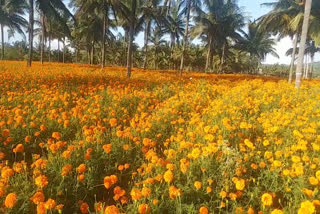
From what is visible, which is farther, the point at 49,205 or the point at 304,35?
the point at 304,35

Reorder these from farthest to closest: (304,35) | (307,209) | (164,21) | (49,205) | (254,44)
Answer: (254,44) → (164,21) → (304,35) → (49,205) → (307,209)

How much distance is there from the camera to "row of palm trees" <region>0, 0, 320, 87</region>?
1705 centimetres

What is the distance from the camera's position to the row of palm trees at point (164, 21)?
17.0 meters

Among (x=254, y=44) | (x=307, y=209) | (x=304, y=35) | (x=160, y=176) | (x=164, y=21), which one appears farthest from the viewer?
(x=254, y=44)

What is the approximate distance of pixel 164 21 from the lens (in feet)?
95.0

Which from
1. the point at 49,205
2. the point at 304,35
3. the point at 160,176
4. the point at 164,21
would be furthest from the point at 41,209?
the point at 164,21

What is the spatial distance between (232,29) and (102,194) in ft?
106

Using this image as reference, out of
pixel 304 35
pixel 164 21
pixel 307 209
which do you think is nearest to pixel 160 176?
pixel 307 209

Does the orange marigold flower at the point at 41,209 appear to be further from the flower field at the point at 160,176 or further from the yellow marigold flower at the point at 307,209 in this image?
the yellow marigold flower at the point at 307,209

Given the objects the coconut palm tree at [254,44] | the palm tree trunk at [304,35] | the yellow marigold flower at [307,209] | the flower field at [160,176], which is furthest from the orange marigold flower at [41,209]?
the coconut palm tree at [254,44]

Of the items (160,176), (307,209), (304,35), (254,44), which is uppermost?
(254,44)

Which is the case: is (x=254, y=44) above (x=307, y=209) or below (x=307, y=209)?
above

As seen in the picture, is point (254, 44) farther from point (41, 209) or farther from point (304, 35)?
point (41, 209)

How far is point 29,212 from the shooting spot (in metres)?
2.26
